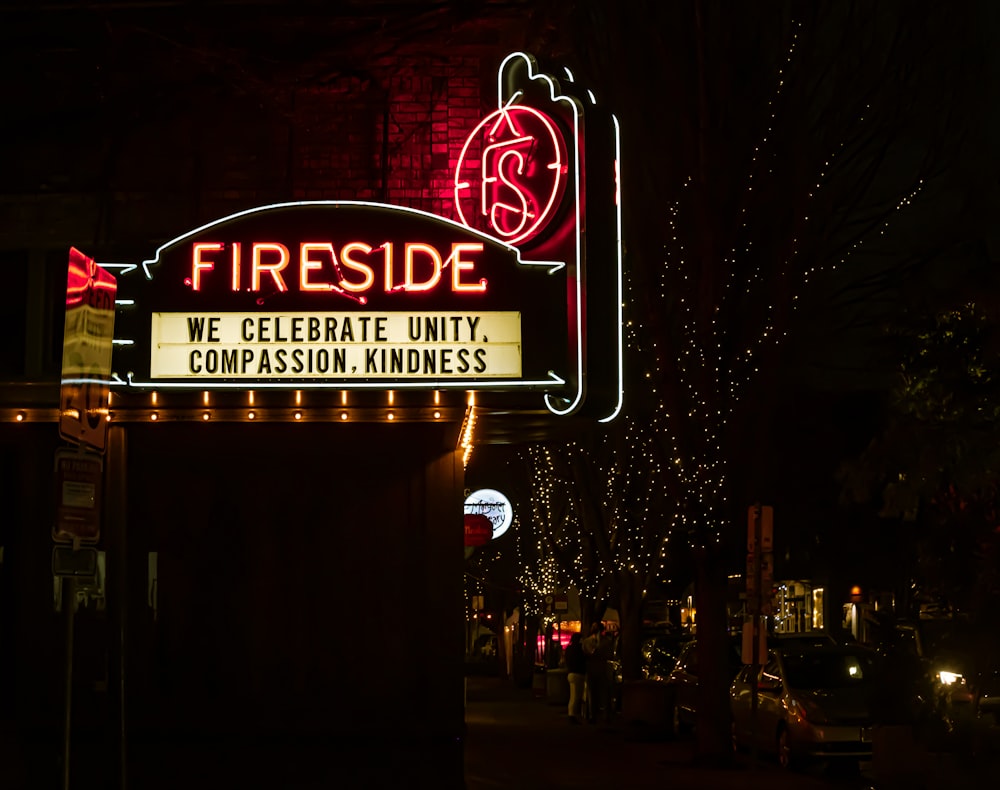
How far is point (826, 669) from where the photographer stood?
19.8 m

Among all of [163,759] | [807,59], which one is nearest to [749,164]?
[807,59]

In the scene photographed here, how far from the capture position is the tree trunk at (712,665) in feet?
62.6

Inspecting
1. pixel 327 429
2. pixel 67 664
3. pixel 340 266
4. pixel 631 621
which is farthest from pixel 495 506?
pixel 67 664

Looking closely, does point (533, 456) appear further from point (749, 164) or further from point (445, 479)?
point (445, 479)

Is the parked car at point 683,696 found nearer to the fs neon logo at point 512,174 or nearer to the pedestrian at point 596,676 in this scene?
the pedestrian at point 596,676

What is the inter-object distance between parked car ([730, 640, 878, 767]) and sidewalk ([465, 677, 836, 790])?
44 cm

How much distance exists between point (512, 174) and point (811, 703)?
9917 mm

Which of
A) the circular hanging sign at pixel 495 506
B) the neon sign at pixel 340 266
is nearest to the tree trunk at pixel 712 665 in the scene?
the neon sign at pixel 340 266

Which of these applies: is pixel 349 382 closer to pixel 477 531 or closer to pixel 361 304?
pixel 361 304

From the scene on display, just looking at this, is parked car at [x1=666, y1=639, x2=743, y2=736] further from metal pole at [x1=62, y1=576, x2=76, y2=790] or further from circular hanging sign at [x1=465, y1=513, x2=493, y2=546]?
metal pole at [x1=62, y1=576, x2=76, y2=790]

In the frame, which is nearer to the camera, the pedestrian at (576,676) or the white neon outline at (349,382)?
the white neon outline at (349,382)

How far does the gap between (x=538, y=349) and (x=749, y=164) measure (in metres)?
8.61


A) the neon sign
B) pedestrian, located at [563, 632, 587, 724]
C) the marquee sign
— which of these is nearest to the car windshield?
pedestrian, located at [563, 632, 587, 724]

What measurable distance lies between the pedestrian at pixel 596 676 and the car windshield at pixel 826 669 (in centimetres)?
693
